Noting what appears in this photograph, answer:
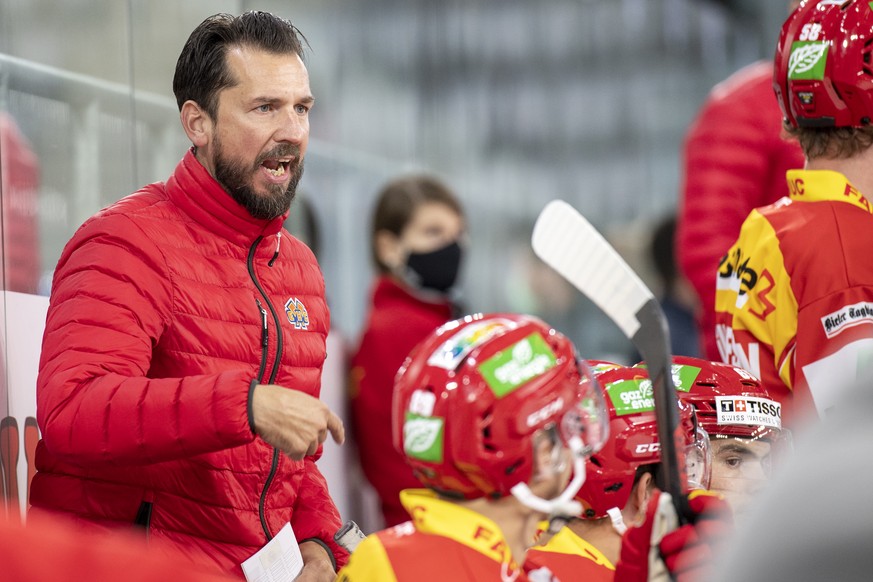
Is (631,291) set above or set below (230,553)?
above

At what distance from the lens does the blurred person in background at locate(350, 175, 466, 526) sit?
563cm

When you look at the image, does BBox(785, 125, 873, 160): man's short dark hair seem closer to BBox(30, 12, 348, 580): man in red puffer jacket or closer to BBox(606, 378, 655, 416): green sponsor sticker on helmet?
BBox(606, 378, 655, 416): green sponsor sticker on helmet

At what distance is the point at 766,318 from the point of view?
9.71 feet

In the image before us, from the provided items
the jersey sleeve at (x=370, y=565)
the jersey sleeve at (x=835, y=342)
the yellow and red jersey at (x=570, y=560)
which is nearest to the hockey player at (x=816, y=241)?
the jersey sleeve at (x=835, y=342)

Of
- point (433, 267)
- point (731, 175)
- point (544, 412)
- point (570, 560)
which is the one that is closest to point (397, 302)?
point (433, 267)

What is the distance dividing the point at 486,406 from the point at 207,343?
899 millimetres

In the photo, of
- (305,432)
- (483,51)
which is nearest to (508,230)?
(483,51)

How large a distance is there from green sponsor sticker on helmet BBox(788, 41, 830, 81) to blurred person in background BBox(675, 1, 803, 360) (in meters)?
1.41

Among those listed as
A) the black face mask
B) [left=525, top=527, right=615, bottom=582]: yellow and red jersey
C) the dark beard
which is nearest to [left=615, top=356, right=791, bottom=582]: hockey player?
[left=525, top=527, right=615, bottom=582]: yellow and red jersey

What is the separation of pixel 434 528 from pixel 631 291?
48 cm

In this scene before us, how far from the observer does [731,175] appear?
14.6ft

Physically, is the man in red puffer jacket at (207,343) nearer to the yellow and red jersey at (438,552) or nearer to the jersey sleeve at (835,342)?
the yellow and red jersey at (438,552)

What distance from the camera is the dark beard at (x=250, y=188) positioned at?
285 centimetres

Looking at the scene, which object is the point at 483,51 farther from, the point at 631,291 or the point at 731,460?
the point at 631,291
